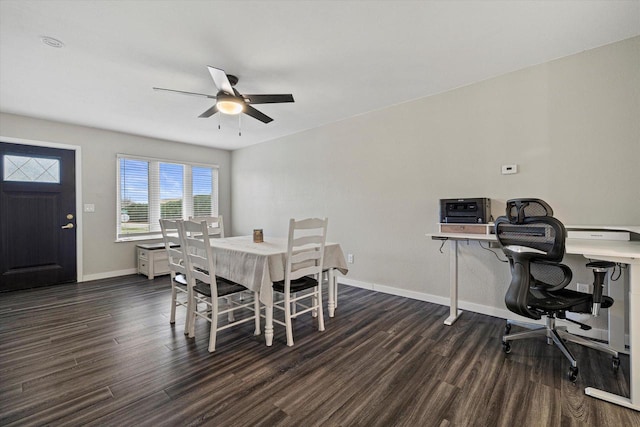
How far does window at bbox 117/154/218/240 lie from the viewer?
198 inches

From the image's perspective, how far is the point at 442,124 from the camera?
3.33 metres

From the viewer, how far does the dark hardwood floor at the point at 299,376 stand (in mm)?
1591

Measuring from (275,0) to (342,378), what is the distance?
2.55 metres

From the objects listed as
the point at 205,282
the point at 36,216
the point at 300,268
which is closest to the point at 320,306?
the point at 300,268

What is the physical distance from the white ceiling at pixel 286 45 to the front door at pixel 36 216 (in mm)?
875

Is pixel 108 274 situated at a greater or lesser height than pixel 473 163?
lesser

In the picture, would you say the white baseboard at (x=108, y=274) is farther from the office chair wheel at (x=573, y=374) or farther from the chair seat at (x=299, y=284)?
the office chair wheel at (x=573, y=374)

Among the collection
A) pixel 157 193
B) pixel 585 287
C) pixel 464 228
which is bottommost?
pixel 585 287

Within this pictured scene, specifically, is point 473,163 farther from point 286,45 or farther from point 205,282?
point 205,282

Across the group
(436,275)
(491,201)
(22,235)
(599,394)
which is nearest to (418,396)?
(599,394)

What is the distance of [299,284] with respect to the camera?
2568mm

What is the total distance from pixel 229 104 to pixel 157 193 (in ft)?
11.7

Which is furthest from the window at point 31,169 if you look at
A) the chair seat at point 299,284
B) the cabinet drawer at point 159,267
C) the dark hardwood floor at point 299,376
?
the chair seat at point 299,284

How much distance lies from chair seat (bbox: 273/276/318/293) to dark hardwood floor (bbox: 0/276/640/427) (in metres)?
0.44
